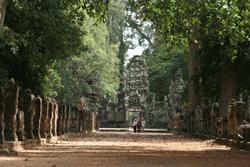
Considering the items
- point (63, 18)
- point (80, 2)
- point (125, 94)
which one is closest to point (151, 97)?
point (125, 94)

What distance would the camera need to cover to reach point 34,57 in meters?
26.2

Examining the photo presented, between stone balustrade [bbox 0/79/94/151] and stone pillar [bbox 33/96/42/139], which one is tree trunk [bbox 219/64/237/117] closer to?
stone balustrade [bbox 0/79/94/151]

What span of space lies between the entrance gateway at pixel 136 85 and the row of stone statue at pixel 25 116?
38.1 m

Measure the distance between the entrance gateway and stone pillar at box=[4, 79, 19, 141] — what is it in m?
49.3

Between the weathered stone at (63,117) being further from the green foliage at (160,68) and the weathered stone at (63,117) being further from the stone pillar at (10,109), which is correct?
the green foliage at (160,68)

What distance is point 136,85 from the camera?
222ft

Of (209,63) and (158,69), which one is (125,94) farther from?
(209,63)

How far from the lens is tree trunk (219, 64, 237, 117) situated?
30.2 metres

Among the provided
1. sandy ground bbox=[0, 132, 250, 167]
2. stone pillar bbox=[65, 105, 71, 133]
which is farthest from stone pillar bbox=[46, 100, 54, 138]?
stone pillar bbox=[65, 105, 71, 133]

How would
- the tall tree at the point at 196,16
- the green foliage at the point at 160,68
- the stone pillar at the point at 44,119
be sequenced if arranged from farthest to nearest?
the green foliage at the point at 160,68
the stone pillar at the point at 44,119
the tall tree at the point at 196,16

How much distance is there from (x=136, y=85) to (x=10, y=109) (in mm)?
50720

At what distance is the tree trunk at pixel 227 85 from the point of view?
30219 mm

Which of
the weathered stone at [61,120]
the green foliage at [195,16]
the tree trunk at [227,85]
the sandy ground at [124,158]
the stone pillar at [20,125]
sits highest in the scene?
the green foliage at [195,16]

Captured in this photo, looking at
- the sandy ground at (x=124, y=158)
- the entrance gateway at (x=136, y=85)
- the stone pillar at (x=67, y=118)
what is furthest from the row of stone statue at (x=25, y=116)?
the entrance gateway at (x=136, y=85)
